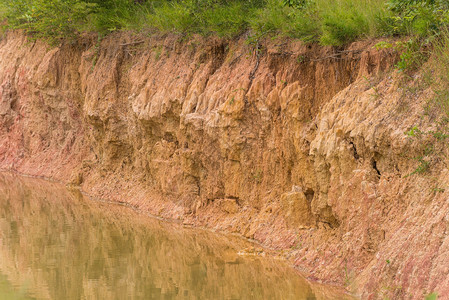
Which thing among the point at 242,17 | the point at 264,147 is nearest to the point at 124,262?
the point at 264,147

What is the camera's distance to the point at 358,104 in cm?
1116

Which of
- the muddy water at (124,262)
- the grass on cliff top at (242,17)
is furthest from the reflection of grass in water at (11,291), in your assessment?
the grass on cliff top at (242,17)

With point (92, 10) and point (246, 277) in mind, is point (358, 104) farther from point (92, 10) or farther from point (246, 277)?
point (92, 10)

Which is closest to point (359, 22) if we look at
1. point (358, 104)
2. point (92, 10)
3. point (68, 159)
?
point (358, 104)

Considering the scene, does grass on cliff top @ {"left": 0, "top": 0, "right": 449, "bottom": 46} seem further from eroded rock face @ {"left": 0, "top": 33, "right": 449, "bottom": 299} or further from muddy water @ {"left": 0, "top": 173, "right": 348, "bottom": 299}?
muddy water @ {"left": 0, "top": 173, "right": 348, "bottom": 299}

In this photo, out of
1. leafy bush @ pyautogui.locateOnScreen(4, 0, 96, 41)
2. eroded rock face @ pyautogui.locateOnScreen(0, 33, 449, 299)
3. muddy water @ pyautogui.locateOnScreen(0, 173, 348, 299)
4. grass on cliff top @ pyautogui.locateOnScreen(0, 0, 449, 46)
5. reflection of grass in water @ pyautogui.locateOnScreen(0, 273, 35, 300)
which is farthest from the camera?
leafy bush @ pyautogui.locateOnScreen(4, 0, 96, 41)

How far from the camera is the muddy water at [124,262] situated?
10.5 m

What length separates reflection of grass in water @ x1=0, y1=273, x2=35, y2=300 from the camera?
10180mm

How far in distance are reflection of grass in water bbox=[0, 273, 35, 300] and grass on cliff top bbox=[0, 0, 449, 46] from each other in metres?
6.50

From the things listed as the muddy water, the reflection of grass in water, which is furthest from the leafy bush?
the reflection of grass in water

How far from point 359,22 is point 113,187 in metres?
9.12

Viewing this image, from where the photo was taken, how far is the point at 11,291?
34.4 feet

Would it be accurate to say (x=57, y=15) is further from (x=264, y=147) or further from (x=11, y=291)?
(x=11, y=291)

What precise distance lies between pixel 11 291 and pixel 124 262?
7.85 feet
